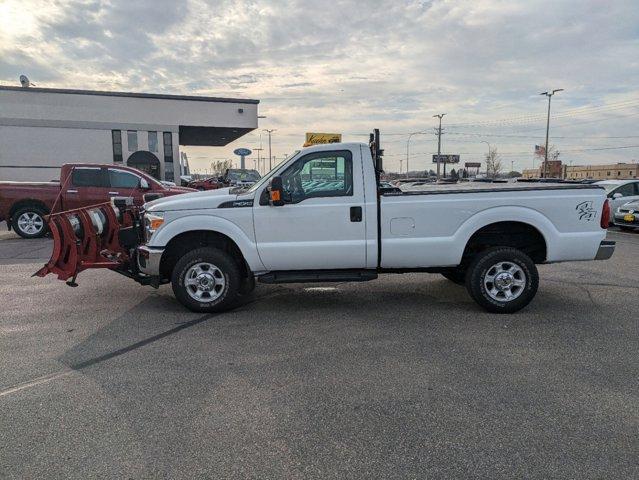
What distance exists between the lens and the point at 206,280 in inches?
219

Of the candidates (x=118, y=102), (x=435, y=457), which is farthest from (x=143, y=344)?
(x=118, y=102)

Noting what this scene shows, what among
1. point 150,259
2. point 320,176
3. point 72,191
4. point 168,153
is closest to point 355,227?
point 320,176

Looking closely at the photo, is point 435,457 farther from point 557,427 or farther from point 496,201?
point 496,201

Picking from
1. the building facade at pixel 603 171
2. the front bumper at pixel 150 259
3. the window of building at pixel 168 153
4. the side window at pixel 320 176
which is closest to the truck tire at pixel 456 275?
the side window at pixel 320 176

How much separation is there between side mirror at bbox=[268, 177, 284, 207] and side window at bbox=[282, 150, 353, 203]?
0.52 feet

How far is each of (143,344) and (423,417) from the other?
2.92m

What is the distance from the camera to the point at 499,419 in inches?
126

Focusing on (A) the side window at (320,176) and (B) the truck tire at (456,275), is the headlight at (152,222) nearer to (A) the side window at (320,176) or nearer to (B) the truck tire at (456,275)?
(A) the side window at (320,176)

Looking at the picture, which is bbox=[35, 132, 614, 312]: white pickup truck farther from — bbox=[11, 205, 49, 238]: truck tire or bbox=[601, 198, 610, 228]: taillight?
bbox=[11, 205, 49, 238]: truck tire

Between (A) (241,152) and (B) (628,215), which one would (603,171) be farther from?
(B) (628,215)

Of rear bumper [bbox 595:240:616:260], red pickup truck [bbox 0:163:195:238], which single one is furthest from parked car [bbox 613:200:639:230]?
red pickup truck [bbox 0:163:195:238]

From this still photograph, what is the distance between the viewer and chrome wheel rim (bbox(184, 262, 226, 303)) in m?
5.54

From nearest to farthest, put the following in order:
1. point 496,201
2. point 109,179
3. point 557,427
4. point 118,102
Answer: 1. point 557,427
2. point 496,201
3. point 109,179
4. point 118,102

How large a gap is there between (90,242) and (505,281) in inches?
211
